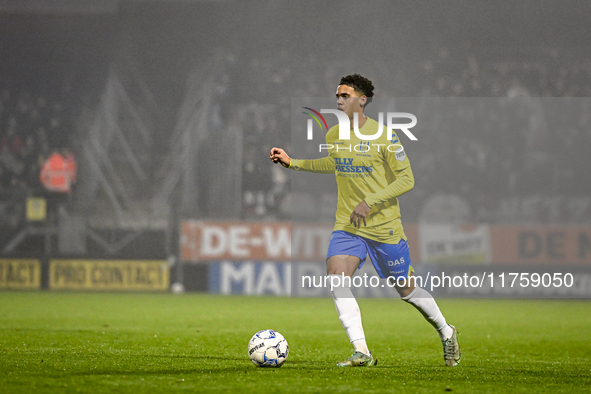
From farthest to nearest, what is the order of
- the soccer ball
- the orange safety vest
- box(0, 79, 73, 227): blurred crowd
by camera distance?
1. the orange safety vest
2. box(0, 79, 73, 227): blurred crowd
3. the soccer ball

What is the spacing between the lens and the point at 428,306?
5.37 m

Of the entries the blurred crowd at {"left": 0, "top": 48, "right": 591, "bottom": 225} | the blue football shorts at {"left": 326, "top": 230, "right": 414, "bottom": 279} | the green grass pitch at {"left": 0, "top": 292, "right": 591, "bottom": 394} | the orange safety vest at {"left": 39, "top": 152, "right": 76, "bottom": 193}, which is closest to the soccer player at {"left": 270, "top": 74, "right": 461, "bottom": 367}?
the blue football shorts at {"left": 326, "top": 230, "right": 414, "bottom": 279}

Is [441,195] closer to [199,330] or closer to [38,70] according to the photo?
[199,330]

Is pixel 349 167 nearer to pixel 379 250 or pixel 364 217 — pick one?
pixel 364 217

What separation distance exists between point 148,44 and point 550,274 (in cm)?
Result: 1152

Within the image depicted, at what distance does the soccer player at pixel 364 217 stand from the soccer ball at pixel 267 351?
0.44 meters

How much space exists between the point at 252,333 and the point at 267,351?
305 centimetres

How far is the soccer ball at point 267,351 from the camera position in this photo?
508 centimetres

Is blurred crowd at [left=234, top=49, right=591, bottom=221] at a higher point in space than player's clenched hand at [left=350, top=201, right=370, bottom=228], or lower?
higher

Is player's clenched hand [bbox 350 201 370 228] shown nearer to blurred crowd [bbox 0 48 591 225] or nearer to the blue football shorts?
the blue football shorts

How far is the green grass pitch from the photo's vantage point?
4398mm

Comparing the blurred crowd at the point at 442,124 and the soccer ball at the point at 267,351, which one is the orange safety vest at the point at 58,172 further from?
the soccer ball at the point at 267,351

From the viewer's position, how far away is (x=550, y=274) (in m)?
14.5

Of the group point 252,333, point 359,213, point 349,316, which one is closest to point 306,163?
point 359,213
